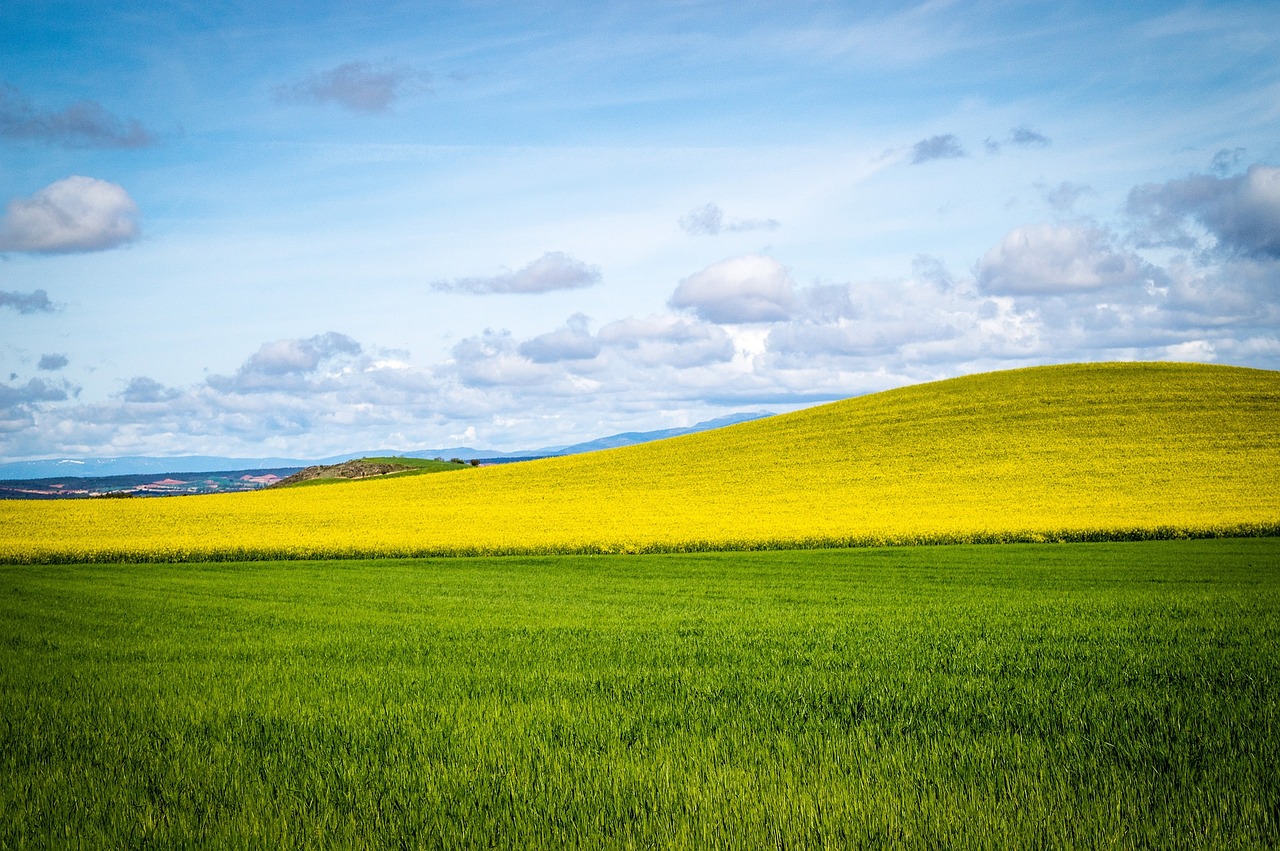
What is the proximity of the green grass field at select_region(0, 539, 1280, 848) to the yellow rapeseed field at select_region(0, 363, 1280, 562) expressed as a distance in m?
14.2

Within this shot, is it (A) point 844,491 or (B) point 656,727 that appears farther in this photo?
(A) point 844,491

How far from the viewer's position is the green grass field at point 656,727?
15.3 ft

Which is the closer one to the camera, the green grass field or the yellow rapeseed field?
the green grass field

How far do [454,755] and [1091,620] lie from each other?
9673mm

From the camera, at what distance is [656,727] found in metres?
6.54

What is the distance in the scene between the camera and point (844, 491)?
38281 mm

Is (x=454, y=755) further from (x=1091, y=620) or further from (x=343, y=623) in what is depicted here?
(x=1091, y=620)

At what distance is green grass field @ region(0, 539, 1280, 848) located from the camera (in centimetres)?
465

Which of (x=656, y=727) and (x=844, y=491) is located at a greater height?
(x=844, y=491)

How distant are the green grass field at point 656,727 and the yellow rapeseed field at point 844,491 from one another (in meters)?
14.2

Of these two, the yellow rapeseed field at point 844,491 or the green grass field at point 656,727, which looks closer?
the green grass field at point 656,727

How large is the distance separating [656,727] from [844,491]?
3321cm

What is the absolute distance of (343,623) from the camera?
43.2 ft

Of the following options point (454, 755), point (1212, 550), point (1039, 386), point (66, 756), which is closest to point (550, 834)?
point (454, 755)
